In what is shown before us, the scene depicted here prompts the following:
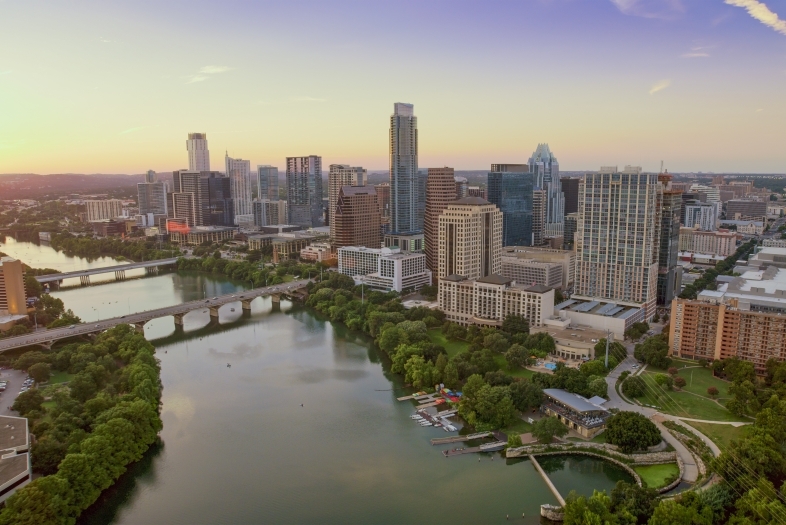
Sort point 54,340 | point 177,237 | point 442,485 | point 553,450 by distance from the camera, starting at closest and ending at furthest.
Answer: point 442,485 → point 553,450 → point 54,340 → point 177,237

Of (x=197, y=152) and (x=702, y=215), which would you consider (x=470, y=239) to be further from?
(x=197, y=152)

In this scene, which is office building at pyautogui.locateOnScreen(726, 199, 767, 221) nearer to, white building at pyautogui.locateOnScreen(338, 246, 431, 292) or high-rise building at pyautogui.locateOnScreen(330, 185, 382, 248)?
high-rise building at pyautogui.locateOnScreen(330, 185, 382, 248)

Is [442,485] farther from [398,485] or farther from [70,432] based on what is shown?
[70,432]

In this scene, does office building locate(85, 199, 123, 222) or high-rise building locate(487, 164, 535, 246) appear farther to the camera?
office building locate(85, 199, 123, 222)

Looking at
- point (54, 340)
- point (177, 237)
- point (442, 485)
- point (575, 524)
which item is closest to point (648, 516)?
point (575, 524)

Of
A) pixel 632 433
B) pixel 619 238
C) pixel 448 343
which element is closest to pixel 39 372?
pixel 448 343

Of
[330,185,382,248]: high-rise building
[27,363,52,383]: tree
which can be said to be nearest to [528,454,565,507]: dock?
[27,363,52,383]: tree
